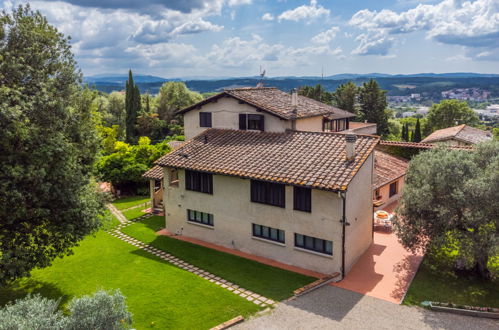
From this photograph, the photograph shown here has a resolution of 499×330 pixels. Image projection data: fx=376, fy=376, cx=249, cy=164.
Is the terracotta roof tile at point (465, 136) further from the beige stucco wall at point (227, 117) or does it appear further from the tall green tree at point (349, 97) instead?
the beige stucco wall at point (227, 117)

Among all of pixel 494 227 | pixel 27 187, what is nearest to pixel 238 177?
pixel 27 187

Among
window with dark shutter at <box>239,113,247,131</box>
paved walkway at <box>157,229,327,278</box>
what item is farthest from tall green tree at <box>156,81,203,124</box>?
paved walkway at <box>157,229,327,278</box>

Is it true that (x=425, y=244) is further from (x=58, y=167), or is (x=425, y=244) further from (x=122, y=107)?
(x=122, y=107)

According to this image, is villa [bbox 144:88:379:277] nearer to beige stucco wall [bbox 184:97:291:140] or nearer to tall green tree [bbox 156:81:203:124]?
beige stucco wall [bbox 184:97:291:140]

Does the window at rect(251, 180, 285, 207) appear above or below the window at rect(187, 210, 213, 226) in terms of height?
above

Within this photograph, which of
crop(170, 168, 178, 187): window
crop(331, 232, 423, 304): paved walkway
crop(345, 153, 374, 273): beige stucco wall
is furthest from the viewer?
crop(170, 168, 178, 187): window

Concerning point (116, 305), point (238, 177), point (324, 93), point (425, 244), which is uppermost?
point (324, 93)

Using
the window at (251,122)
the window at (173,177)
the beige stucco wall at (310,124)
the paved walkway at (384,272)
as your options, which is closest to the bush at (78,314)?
the paved walkway at (384,272)
